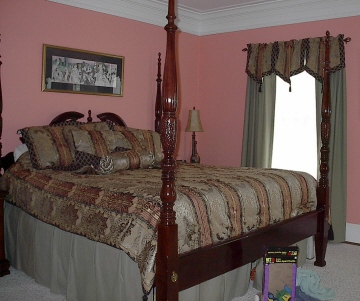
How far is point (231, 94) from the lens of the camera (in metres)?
5.60

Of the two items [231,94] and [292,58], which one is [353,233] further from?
[231,94]

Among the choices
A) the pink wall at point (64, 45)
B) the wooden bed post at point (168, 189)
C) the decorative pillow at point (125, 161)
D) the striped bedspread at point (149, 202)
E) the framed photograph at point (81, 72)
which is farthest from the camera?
the framed photograph at point (81, 72)

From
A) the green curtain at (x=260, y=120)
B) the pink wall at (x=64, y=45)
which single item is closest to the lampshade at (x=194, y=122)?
the pink wall at (x=64, y=45)

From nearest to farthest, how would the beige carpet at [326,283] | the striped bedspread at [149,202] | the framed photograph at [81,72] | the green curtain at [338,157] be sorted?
the striped bedspread at [149,202] → the beige carpet at [326,283] → the framed photograph at [81,72] → the green curtain at [338,157]

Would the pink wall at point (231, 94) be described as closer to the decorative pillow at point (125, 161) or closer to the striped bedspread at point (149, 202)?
the striped bedspread at point (149, 202)

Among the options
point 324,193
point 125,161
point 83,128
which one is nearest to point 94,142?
point 83,128

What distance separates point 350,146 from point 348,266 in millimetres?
1404

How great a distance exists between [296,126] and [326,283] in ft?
7.24

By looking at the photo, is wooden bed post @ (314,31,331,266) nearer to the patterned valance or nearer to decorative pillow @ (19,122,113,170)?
the patterned valance

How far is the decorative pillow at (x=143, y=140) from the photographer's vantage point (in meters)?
4.03

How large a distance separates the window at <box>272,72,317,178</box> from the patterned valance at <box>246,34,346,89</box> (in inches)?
7.5

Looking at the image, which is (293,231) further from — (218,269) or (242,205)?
(218,269)

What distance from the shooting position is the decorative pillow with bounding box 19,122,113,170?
11.5 feet

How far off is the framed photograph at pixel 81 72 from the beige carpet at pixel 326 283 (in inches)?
72.3
